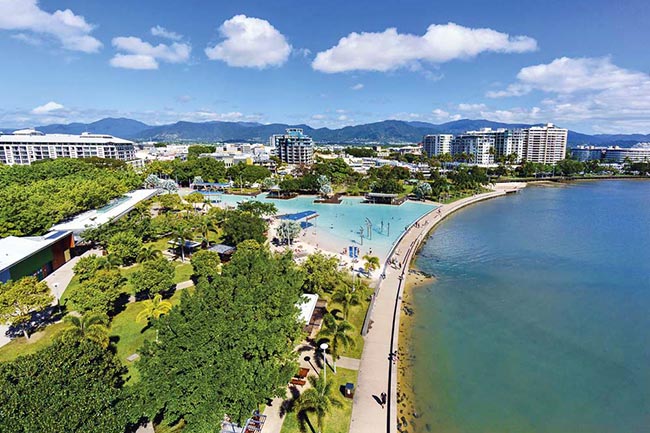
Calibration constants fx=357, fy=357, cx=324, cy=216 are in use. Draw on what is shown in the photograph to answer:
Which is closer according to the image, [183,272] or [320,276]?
[320,276]

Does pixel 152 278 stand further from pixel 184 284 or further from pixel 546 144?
pixel 546 144

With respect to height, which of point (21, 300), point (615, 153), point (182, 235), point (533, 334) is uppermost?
point (615, 153)

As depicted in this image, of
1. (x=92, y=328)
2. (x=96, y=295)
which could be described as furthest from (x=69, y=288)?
(x=92, y=328)

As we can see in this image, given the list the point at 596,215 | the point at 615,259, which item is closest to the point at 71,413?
the point at 615,259

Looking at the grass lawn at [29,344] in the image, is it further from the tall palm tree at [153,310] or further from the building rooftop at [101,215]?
the building rooftop at [101,215]

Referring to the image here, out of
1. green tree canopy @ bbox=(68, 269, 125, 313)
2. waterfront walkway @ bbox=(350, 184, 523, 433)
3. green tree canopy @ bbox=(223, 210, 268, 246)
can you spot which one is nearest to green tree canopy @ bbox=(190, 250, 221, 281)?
green tree canopy @ bbox=(68, 269, 125, 313)

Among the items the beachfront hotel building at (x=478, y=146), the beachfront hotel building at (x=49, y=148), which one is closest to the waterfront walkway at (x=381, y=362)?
the beachfront hotel building at (x=49, y=148)
